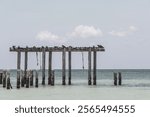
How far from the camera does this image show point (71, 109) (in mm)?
24344

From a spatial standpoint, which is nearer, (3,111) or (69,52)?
(3,111)

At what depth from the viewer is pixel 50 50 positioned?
156ft

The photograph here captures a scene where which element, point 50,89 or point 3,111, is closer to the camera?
point 3,111

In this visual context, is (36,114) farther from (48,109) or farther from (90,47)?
(90,47)

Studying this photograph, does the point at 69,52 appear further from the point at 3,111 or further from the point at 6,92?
the point at 3,111

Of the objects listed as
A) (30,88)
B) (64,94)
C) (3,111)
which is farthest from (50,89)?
(3,111)

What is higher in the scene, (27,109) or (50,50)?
(50,50)

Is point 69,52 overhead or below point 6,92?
overhead

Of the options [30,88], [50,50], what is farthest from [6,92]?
[50,50]

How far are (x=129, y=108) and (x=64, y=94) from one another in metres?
16.7

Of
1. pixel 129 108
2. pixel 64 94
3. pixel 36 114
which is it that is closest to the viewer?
pixel 36 114

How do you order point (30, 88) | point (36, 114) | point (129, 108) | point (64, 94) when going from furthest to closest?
point (30, 88) < point (64, 94) < point (129, 108) < point (36, 114)

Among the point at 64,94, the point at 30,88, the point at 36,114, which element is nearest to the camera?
the point at 36,114

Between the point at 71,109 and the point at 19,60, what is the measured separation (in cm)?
2355
